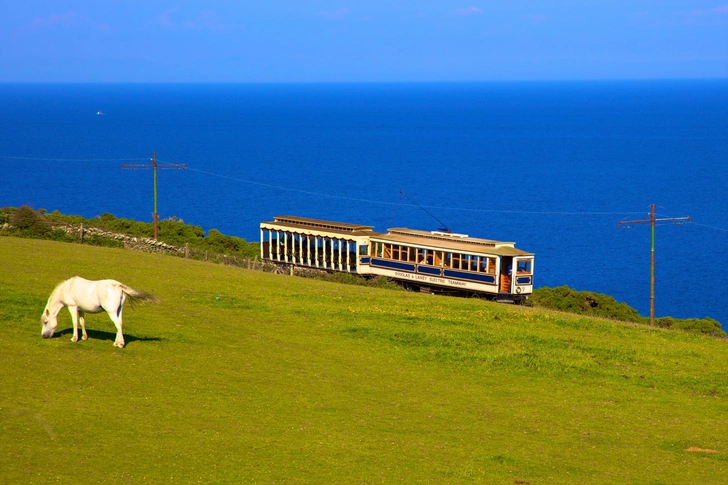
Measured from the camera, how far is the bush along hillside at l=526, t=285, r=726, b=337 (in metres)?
42.7

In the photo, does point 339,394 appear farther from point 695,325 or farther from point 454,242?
point 695,325

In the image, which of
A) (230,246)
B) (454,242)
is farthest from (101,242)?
(454,242)

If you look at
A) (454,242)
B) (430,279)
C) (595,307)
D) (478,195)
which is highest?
(478,195)

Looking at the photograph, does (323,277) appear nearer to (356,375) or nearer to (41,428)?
(356,375)

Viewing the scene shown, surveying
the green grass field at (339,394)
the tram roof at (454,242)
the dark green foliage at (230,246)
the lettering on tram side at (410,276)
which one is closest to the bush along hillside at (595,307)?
the tram roof at (454,242)

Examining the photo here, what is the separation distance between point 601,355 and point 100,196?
371 ft

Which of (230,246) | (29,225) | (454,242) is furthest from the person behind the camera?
(230,246)

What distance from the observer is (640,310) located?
226 feet

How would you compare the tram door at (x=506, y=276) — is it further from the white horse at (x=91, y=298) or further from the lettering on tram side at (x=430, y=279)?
the white horse at (x=91, y=298)

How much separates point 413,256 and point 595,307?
9228 mm

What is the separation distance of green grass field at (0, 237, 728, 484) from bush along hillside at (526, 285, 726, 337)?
30.8 ft

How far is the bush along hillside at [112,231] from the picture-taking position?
44875 millimetres

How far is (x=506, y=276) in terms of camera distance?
4078cm

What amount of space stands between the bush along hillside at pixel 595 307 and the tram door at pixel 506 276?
265 cm
